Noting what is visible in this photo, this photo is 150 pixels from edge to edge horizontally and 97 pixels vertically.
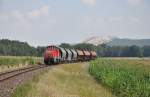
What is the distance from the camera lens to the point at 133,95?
30219 mm

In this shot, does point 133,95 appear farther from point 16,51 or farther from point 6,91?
point 16,51

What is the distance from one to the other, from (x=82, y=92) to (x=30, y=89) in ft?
13.3

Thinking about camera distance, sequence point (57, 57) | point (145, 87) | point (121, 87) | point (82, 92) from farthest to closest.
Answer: point (57, 57) → point (121, 87) → point (145, 87) → point (82, 92)

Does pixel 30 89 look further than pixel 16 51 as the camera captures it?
No

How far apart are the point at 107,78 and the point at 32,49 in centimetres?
13887

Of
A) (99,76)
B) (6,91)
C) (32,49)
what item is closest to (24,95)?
(6,91)

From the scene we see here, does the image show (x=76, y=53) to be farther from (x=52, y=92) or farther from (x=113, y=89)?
(x=52, y=92)

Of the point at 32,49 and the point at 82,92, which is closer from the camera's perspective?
the point at 82,92

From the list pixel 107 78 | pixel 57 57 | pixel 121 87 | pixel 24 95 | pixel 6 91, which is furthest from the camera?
pixel 57 57

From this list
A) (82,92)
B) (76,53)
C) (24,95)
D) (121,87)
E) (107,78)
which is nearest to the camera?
(24,95)

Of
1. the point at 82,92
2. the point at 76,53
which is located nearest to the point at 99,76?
the point at 82,92

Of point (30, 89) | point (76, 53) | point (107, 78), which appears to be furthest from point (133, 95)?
point (76, 53)

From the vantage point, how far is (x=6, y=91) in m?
25.1

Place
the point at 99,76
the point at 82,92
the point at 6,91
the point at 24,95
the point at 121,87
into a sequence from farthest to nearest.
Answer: the point at 99,76
the point at 121,87
the point at 82,92
the point at 6,91
the point at 24,95
